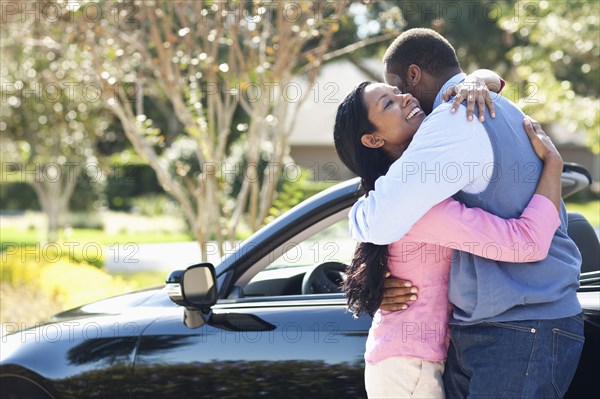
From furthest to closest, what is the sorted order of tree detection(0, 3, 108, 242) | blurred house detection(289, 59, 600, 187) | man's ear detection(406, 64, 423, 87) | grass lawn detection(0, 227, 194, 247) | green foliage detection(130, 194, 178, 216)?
blurred house detection(289, 59, 600, 187)
green foliage detection(130, 194, 178, 216)
grass lawn detection(0, 227, 194, 247)
tree detection(0, 3, 108, 242)
man's ear detection(406, 64, 423, 87)

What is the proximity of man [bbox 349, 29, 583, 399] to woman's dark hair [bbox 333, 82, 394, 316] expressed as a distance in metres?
0.14

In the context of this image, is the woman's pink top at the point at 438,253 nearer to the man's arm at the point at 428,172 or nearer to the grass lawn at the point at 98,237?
the man's arm at the point at 428,172

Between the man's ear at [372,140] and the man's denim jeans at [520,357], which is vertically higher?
the man's ear at [372,140]

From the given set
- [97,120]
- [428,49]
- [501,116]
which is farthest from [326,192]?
[97,120]

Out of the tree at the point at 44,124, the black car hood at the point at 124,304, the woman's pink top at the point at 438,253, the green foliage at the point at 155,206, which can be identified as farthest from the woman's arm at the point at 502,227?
the green foliage at the point at 155,206

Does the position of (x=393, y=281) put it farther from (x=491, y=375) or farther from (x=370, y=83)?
(x=370, y=83)

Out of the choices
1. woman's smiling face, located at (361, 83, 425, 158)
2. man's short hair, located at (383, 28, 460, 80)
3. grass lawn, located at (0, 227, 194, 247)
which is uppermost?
man's short hair, located at (383, 28, 460, 80)

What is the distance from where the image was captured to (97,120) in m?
15.5

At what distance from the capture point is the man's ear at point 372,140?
252 centimetres

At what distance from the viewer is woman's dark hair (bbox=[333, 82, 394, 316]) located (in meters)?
2.52

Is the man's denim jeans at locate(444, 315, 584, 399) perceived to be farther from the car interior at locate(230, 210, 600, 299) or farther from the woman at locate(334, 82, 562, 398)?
the car interior at locate(230, 210, 600, 299)

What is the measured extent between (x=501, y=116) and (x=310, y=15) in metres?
4.94

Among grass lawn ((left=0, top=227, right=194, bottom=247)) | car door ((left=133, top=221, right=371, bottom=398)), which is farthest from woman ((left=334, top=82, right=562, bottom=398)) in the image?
grass lawn ((left=0, top=227, right=194, bottom=247))

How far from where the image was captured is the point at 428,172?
2.28 meters
